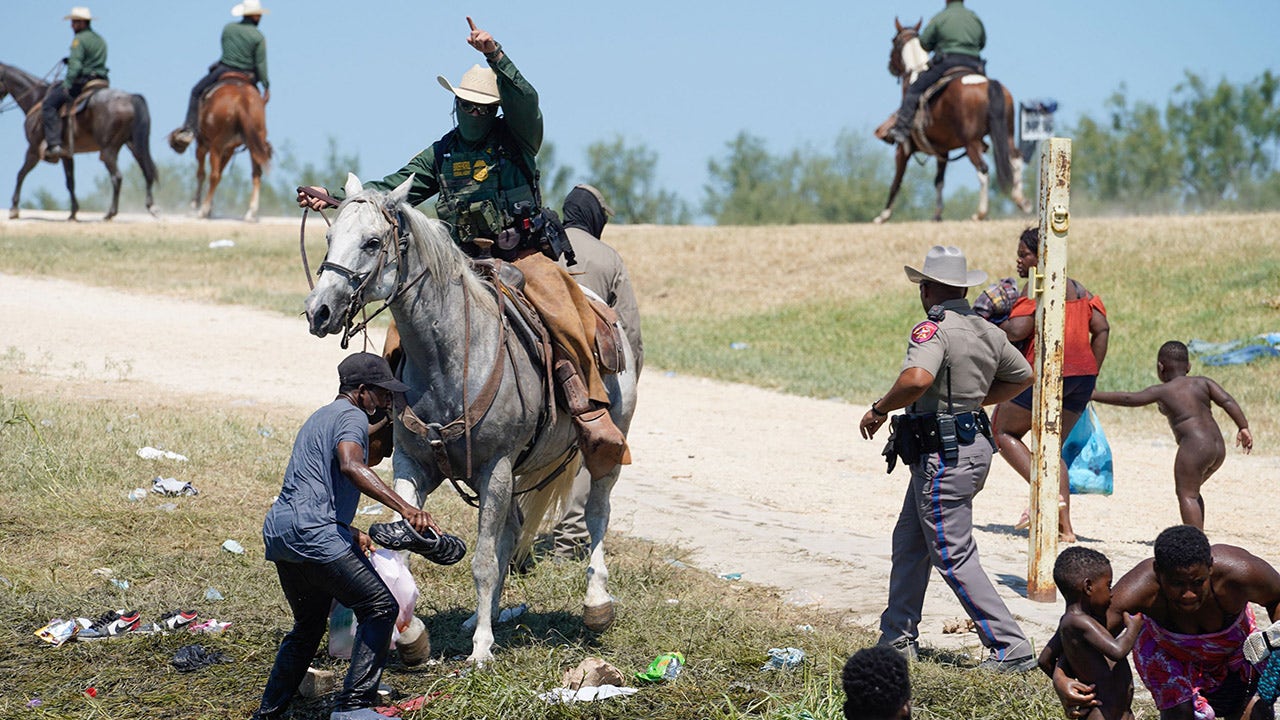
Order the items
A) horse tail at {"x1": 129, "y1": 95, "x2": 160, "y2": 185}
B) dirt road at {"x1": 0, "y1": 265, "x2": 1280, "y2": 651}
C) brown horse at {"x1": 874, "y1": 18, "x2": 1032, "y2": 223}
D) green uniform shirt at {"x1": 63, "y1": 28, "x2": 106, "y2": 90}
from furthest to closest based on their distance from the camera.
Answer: horse tail at {"x1": 129, "y1": 95, "x2": 160, "y2": 185} < green uniform shirt at {"x1": 63, "y1": 28, "x2": 106, "y2": 90} < brown horse at {"x1": 874, "y1": 18, "x2": 1032, "y2": 223} < dirt road at {"x1": 0, "y1": 265, "x2": 1280, "y2": 651}

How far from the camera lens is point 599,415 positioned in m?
6.74

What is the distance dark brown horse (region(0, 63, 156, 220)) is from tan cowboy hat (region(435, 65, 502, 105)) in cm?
2238

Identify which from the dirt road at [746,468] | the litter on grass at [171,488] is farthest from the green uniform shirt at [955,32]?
the litter on grass at [171,488]

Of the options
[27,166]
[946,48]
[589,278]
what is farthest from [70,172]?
[589,278]

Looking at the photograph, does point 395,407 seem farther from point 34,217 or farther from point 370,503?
point 34,217

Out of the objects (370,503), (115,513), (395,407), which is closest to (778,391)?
(370,503)

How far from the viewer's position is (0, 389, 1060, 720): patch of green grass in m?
5.57

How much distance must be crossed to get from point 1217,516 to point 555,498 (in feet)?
17.7

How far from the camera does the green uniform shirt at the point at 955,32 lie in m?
23.6

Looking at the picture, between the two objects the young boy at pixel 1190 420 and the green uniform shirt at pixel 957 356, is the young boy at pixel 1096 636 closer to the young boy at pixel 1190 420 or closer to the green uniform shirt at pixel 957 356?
the green uniform shirt at pixel 957 356

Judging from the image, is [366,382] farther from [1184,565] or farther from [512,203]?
[1184,565]

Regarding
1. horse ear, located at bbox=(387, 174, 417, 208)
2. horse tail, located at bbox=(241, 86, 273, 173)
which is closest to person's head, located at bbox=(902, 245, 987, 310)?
horse ear, located at bbox=(387, 174, 417, 208)

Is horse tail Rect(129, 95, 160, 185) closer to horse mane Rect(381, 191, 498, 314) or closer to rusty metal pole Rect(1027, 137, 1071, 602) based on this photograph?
horse mane Rect(381, 191, 498, 314)

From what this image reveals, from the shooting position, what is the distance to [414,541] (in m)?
5.38
